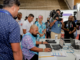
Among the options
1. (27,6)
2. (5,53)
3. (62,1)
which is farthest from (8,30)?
(62,1)

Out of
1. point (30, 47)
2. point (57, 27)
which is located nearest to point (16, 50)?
point (30, 47)

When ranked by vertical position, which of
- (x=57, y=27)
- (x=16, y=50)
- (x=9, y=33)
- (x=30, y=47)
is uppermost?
(x=9, y=33)

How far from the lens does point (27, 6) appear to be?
346 inches

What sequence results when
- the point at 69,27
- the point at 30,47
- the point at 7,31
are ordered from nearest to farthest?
the point at 7,31 < the point at 30,47 < the point at 69,27

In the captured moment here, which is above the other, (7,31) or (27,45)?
(7,31)

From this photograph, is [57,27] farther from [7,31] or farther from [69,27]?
[7,31]

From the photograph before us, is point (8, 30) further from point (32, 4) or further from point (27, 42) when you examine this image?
point (32, 4)

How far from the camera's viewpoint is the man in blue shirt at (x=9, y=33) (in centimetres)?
82

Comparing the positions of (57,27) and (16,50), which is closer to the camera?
(16,50)

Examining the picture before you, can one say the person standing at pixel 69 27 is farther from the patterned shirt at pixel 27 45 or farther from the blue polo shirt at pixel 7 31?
the blue polo shirt at pixel 7 31

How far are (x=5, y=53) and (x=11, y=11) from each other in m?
0.39

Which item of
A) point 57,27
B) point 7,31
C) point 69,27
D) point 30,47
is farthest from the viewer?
point 57,27

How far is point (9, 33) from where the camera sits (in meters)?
0.83

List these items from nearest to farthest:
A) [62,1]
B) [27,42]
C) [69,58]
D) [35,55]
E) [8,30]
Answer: [8,30] → [69,58] → [27,42] → [35,55] → [62,1]
